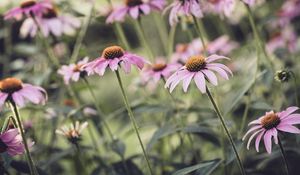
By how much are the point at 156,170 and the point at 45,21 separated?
2.35 feet

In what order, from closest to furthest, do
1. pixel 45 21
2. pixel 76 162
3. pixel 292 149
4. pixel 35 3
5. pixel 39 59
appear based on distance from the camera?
pixel 292 149
pixel 35 3
pixel 45 21
pixel 76 162
pixel 39 59

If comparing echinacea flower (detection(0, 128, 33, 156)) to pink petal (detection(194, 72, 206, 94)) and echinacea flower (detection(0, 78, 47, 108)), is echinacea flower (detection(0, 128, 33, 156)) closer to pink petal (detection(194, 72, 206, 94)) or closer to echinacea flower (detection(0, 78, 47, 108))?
echinacea flower (detection(0, 78, 47, 108))

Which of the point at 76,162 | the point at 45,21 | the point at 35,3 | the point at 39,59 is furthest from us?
the point at 39,59

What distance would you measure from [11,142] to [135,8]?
676 mm

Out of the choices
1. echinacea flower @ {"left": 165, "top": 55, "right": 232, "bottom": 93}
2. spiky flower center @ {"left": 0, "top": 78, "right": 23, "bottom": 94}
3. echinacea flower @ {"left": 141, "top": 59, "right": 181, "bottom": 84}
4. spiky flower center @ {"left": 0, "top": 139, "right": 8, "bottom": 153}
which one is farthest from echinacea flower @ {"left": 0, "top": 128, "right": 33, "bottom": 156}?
echinacea flower @ {"left": 141, "top": 59, "right": 181, "bottom": 84}

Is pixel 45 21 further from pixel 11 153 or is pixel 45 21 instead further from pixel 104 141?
pixel 11 153

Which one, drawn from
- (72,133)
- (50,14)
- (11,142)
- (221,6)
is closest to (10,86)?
(11,142)

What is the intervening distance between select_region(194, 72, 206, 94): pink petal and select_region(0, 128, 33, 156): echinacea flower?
0.46 metres

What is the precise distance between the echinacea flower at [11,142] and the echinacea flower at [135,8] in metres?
0.60

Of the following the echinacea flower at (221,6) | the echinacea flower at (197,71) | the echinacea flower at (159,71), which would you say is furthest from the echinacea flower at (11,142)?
the echinacea flower at (221,6)

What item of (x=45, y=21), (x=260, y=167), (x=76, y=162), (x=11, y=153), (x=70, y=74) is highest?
(x=45, y=21)

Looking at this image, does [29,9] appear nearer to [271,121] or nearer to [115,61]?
[115,61]

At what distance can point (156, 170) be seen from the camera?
6.61ft

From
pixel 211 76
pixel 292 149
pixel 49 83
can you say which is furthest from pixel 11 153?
pixel 49 83
